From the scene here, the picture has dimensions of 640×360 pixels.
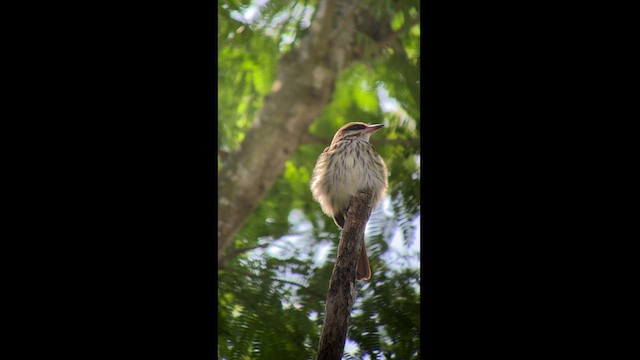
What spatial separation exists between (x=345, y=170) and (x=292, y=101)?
1455mm

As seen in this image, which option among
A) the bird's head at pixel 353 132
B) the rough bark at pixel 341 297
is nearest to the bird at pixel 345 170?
the bird's head at pixel 353 132

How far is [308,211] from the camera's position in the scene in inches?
177

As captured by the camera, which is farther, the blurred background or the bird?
the bird

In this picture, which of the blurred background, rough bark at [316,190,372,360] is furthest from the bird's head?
rough bark at [316,190,372,360]

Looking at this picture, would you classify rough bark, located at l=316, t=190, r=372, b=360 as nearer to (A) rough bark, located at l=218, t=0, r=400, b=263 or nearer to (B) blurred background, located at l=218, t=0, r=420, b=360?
(B) blurred background, located at l=218, t=0, r=420, b=360

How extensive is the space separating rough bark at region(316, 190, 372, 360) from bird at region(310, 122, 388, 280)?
3.59 feet

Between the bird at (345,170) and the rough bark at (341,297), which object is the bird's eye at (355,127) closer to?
the bird at (345,170)

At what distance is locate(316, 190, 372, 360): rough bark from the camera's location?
209 cm

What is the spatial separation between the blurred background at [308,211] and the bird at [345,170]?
0.51 ft
